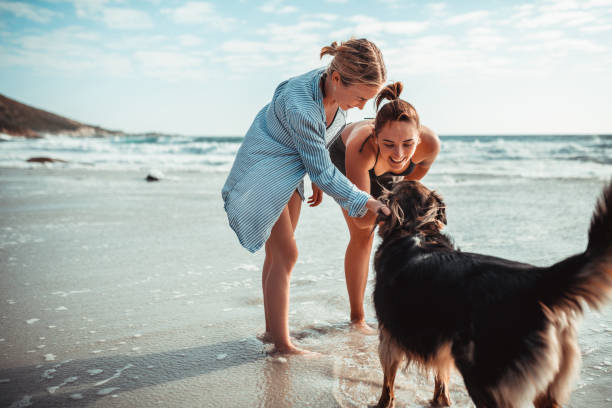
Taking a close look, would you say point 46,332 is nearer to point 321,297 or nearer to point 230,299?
point 230,299

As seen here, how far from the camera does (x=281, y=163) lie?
2.74 meters

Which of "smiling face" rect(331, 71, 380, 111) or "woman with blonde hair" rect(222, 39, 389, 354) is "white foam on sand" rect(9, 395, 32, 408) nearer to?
→ "woman with blonde hair" rect(222, 39, 389, 354)

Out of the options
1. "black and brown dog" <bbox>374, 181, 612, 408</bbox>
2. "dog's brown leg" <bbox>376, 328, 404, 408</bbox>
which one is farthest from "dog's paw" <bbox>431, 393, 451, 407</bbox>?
"black and brown dog" <bbox>374, 181, 612, 408</bbox>

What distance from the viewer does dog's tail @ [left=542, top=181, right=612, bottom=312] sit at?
1.60m

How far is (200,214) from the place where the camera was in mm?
7629

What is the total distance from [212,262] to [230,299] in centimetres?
110

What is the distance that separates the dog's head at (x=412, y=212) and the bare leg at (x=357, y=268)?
1.08 meters

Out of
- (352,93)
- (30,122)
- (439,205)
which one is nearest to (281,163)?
(352,93)

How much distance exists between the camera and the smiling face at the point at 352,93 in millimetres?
2502

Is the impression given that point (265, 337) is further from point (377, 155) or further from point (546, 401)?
point (546, 401)

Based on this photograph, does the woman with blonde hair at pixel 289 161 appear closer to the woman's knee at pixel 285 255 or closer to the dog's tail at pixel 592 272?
the woman's knee at pixel 285 255

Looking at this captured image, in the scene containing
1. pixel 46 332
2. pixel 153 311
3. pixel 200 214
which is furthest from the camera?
pixel 200 214

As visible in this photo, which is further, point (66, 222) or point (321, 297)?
point (66, 222)

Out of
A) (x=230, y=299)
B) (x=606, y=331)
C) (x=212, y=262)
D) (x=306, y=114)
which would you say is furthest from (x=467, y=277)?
(x=212, y=262)
